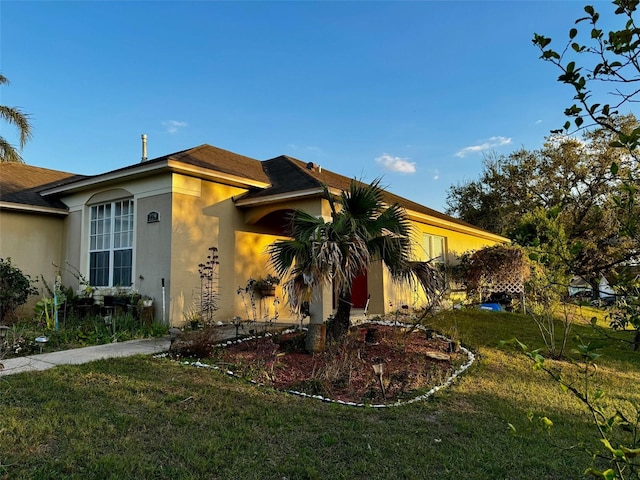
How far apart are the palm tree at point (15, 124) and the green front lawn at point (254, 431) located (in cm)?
953

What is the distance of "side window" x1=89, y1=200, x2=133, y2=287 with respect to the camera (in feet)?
35.1

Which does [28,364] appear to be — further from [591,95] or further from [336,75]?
[336,75]

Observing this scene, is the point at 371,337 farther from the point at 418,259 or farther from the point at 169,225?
the point at 418,259

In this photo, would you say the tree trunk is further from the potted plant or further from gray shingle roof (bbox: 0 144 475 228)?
the potted plant

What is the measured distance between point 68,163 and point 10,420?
647 inches

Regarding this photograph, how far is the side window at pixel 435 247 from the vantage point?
15015 mm

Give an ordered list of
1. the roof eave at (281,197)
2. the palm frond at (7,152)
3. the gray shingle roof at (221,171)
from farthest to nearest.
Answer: the palm frond at (7,152)
the gray shingle roof at (221,171)
the roof eave at (281,197)

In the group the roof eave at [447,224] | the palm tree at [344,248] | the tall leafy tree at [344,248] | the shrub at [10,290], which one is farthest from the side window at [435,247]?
the shrub at [10,290]

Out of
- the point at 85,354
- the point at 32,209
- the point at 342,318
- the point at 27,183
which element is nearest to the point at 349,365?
the point at 342,318

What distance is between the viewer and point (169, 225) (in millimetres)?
9719

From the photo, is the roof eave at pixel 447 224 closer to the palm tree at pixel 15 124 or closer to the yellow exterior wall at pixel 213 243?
the yellow exterior wall at pixel 213 243

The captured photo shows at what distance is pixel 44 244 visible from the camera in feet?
39.6

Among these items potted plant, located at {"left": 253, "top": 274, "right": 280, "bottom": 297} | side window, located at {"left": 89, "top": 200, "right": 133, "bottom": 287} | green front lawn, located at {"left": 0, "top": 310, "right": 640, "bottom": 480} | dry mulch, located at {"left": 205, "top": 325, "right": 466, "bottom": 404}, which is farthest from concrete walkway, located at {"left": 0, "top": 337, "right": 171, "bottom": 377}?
potted plant, located at {"left": 253, "top": 274, "right": 280, "bottom": 297}

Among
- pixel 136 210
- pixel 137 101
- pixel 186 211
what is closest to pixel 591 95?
pixel 186 211
